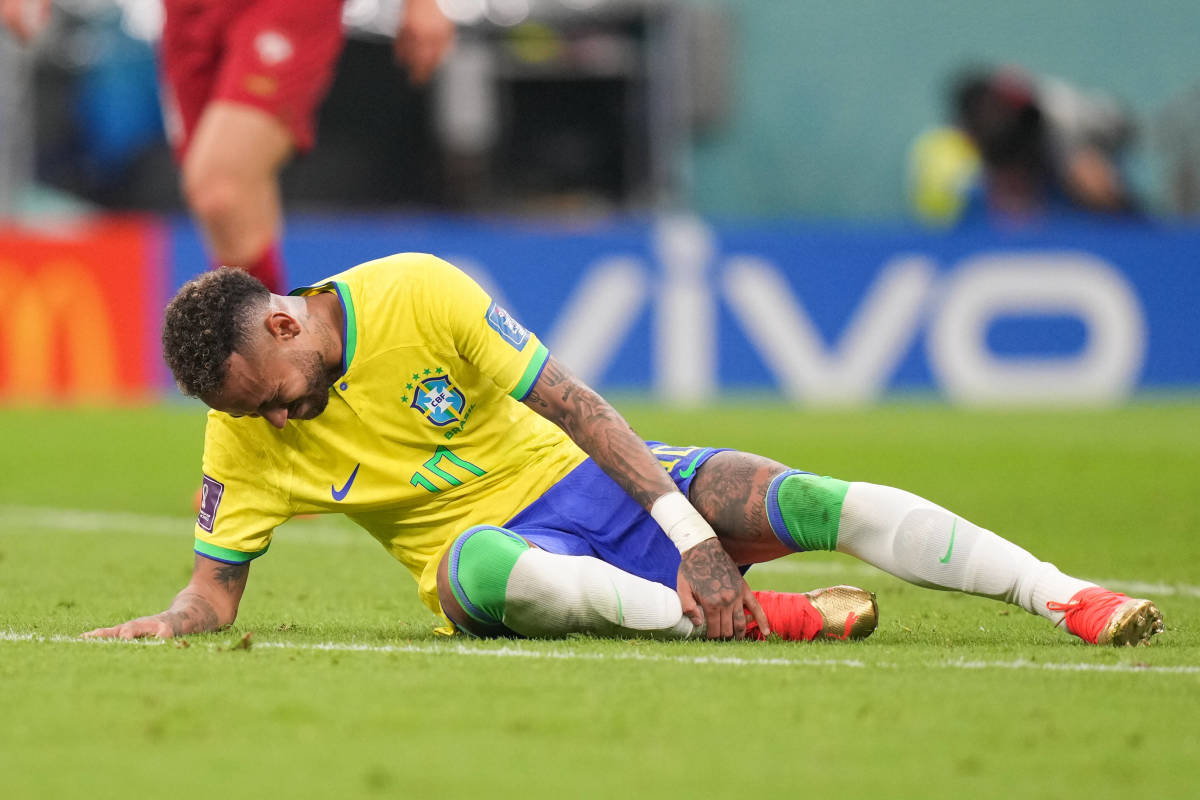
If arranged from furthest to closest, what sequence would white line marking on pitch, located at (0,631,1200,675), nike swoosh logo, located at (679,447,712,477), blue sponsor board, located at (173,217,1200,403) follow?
blue sponsor board, located at (173,217,1200,403) → nike swoosh logo, located at (679,447,712,477) → white line marking on pitch, located at (0,631,1200,675)

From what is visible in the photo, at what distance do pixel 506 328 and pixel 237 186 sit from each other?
245 cm

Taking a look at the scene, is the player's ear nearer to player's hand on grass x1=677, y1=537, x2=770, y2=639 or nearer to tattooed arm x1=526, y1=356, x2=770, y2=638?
tattooed arm x1=526, y1=356, x2=770, y2=638

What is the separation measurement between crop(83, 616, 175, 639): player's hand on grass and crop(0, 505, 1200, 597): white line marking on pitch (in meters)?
2.24

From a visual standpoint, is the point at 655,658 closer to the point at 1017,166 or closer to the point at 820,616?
the point at 820,616

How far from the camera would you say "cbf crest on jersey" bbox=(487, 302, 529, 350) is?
13.0 feet

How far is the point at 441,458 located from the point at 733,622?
738 mm

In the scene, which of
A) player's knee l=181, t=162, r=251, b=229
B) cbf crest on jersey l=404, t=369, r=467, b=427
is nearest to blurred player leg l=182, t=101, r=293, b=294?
player's knee l=181, t=162, r=251, b=229

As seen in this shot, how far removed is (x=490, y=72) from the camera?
663 inches

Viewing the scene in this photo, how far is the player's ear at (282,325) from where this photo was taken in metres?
3.71

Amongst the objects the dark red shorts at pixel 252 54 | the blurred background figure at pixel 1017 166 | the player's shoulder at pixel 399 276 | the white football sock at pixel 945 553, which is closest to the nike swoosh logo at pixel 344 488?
the player's shoulder at pixel 399 276

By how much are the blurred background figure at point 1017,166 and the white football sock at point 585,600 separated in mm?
12779

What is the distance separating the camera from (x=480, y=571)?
12.3 ft

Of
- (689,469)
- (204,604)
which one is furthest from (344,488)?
(689,469)

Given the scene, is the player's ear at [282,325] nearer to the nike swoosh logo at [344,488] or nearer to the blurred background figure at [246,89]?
the nike swoosh logo at [344,488]
